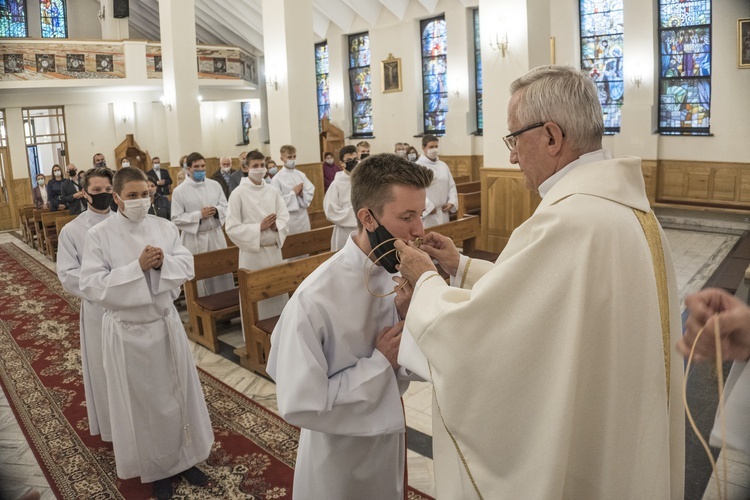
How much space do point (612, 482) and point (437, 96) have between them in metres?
16.7

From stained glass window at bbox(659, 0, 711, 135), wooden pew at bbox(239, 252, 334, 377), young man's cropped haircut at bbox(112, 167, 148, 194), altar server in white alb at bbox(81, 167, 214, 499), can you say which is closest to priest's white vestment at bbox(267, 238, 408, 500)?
altar server in white alb at bbox(81, 167, 214, 499)

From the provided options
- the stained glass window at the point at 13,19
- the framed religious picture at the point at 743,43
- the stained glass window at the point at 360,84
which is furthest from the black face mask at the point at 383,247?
the stained glass window at the point at 13,19

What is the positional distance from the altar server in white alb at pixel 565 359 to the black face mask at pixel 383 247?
0.53m

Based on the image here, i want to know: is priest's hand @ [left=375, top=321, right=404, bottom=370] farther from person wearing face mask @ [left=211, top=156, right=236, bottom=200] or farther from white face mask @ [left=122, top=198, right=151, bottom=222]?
person wearing face mask @ [left=211, top=156, right=236, bottom=200]

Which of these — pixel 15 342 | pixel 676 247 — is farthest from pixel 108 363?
pixel 676 247

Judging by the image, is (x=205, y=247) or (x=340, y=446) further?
(x=205, y=247)

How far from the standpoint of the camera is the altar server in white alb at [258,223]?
6621 mm

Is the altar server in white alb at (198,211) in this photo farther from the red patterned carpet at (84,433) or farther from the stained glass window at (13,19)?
the stained glass window at (13,19)

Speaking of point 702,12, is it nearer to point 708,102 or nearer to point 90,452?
point 708,102

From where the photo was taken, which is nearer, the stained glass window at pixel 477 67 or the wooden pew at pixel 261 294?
the wooden pew at pixel 261 294

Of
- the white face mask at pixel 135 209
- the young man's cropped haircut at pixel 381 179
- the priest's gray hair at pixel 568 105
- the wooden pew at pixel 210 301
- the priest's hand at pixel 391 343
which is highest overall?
the priest's gray hair at pixel 568 105

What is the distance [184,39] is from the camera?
1441 centimetres

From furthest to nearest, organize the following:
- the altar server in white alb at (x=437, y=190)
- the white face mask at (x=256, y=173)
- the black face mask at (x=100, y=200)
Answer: the altar server in white alb at (x=437, y=190), the white face mask at (x=256, y=173), the black face mask at (x=100, y=200)

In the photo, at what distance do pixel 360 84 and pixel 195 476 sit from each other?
672 inches
